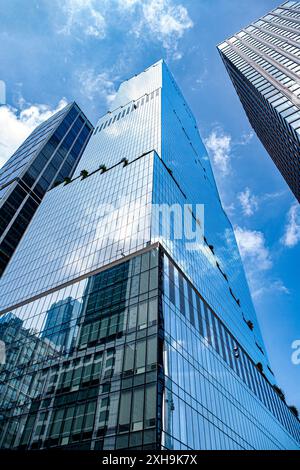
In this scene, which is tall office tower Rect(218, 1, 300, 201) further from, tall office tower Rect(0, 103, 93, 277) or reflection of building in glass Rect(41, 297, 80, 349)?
tall office tower Rect(0, 103, 93, 277)

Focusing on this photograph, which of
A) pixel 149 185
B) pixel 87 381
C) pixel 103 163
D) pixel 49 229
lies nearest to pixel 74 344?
pixel 87 381

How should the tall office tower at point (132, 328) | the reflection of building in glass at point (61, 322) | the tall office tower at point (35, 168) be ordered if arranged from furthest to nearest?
the tall office tower at point (35, 168) < the reflection of building in glass at point (61, 322) < the tall office tower at point (132, 328)

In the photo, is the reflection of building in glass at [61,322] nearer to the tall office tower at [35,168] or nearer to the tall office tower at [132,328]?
the tall office tower at [132,328]

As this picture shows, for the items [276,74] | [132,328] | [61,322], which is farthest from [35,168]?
[132,328]

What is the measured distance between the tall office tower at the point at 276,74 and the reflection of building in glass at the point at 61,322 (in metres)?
48.7

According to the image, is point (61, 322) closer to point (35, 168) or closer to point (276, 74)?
point (276, 74)

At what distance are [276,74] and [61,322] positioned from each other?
75.0 metres

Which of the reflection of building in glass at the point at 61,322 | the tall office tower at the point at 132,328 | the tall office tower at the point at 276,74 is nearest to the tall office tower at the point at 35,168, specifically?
the tall office tower at the point at 132,328

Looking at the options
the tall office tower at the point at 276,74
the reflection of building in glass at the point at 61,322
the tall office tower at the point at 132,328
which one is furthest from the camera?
the tall office tower at the point at 276,74

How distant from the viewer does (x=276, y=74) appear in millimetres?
77500

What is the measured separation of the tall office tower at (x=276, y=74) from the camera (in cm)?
6662

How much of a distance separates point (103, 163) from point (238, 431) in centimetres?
6152

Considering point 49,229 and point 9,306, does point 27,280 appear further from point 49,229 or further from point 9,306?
point 49,229

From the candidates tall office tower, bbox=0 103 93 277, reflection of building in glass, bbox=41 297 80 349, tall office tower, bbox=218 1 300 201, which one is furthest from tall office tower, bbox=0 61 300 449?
tall office tower, bbox=218 1 300 201
